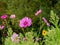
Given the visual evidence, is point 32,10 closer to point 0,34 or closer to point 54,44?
point 0,34

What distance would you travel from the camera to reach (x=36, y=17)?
20.6ft

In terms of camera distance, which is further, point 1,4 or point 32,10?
point 1,4

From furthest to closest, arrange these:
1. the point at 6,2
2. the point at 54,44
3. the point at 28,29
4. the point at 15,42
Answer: the point at 6,2
the point at 28,29
the point at 15,42
the point at 54,44

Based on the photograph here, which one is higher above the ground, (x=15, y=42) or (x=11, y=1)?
(x=11, y=1)

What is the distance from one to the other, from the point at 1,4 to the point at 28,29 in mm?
1019

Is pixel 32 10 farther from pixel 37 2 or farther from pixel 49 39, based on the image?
pixel 49 39

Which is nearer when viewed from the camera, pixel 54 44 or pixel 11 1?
pixel 54 44

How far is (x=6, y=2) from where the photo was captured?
6.66 m

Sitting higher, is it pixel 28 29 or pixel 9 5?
pixel 9 5

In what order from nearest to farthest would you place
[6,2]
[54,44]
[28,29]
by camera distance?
[54,44] < [28,29] < [6,2]

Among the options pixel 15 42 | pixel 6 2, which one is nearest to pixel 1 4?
pixel 6 2

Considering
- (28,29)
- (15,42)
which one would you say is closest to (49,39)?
(15,42)

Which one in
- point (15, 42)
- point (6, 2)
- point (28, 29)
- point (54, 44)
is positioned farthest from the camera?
point (6, 2)

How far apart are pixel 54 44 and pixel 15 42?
2.55 feet
